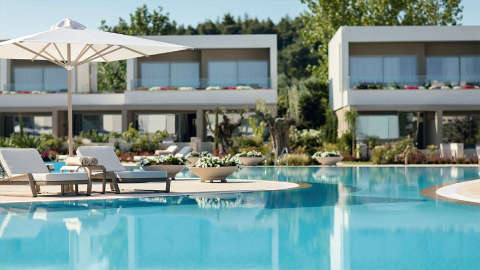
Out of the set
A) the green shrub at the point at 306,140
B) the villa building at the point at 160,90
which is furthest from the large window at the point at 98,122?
the green shrub at the point at 306,140

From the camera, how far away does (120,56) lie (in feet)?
55.8

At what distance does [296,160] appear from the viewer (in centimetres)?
2697

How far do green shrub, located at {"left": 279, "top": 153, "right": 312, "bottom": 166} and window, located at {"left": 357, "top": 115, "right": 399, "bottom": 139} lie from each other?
881 cm

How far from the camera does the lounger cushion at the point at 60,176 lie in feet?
42.9

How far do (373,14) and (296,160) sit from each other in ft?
75.8

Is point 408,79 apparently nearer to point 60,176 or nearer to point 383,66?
point 383,66

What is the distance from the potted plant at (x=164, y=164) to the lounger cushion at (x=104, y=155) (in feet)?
8.43

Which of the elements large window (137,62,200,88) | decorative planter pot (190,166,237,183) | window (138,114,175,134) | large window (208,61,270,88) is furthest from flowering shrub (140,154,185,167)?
window (138,114,175,134)

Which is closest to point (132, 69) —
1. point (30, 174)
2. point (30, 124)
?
point (30, 124)

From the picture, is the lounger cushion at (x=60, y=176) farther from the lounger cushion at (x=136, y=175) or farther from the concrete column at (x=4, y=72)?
the concrete column at (x=4, y=72)

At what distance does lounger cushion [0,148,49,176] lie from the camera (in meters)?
13.9

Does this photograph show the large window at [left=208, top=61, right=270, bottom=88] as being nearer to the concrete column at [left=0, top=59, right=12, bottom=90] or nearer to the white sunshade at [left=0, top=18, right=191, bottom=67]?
the concrete column at [left=0, top=59, right=12, bottom=90]

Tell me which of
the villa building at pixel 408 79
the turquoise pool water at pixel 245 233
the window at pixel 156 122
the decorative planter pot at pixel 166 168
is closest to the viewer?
the turquoise pool water at pixel 245 233

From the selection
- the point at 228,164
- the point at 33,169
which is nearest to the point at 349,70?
the point at 228,164
